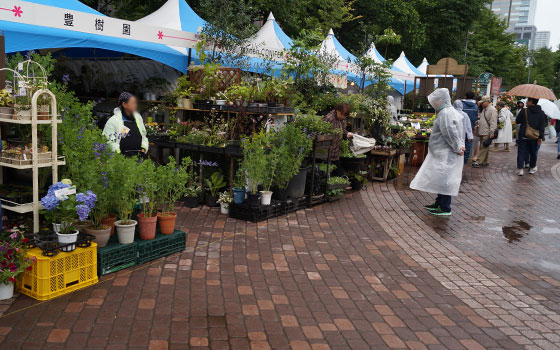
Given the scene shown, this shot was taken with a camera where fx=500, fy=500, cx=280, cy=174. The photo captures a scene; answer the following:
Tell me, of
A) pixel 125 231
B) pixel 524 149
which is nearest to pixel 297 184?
pixel 125 231

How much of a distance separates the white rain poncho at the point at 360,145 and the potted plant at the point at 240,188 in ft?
10.7

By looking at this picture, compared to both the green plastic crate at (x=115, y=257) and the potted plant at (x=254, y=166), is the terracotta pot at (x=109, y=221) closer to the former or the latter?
the green plastic crate at (x=115, y=257)

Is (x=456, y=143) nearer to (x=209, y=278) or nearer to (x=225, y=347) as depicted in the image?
(x=209, y=278)

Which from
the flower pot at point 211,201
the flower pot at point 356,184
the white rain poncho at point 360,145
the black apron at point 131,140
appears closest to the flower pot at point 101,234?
the black apron at point 131,140

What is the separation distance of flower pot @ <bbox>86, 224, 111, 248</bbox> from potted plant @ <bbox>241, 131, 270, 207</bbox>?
8.41 ft

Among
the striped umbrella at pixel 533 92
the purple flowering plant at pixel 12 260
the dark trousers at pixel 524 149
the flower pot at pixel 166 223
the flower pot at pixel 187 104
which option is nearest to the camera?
the purple flowering plant at pixel 12 260

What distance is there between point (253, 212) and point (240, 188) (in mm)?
525

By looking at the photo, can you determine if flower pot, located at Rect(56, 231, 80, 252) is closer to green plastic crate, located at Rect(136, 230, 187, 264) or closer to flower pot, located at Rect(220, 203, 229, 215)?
green plastic crate, located at Rect(136, 230, 187, 264)

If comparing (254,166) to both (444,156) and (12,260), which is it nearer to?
(444,156)

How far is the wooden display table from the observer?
1088 centimetres

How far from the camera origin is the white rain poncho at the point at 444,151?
26.3 feet

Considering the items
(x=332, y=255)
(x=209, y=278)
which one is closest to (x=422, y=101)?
(x=332, y=255)

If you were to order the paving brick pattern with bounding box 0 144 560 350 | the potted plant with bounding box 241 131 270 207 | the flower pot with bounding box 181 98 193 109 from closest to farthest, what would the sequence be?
1. the paving brick pattern with bounding box 0 144 560 350
2. the potted plant with bounding box 241 131 270 207
3. the flower pot with bounding box 181 98 193 109

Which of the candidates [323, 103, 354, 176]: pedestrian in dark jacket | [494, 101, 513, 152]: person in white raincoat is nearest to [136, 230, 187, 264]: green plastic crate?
[323, 103, 354, 176]: pedestrian in dark jacket
